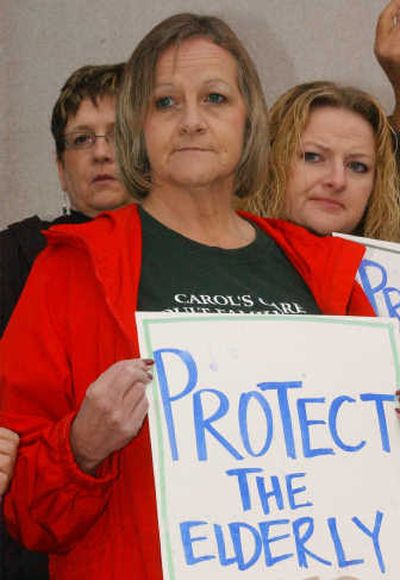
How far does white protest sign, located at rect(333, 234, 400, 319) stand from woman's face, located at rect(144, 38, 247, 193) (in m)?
0.24

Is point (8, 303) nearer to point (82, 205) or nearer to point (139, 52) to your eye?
point (82, 205)

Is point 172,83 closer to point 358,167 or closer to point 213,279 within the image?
point 213,279

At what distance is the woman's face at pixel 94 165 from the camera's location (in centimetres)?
163

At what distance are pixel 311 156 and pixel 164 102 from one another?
1.45 ft

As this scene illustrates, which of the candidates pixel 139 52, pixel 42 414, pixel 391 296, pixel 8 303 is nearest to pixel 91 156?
pixel 8 303

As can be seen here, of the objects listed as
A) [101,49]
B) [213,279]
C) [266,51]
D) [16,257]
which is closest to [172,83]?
[213,279]

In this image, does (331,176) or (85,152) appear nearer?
(331,176)

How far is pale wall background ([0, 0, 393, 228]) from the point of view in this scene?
6.79ft

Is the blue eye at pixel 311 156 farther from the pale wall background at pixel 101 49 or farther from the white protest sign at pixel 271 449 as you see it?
the pale wall background at pixel 101 49

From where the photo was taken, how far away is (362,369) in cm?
108

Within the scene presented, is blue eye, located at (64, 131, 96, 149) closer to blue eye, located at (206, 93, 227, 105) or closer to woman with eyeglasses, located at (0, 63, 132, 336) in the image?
woman with eyeglasses, located at (0, 63, 132, 336)

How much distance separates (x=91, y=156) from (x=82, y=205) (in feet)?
0.28

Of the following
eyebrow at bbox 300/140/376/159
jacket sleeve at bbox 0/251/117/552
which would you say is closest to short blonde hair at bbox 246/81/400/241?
eyebrow at bbox 300/140/376/159

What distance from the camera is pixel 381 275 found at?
4.20 feet
